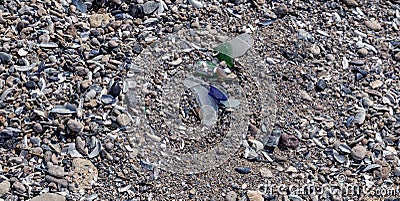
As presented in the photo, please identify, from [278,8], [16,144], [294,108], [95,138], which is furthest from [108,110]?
[278,8]

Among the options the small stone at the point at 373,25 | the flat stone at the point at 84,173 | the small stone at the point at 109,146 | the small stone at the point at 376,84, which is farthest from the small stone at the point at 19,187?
the small stone at the point at 373,25

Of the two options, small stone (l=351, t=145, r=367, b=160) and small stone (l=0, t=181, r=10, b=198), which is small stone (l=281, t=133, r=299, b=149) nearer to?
small stone (l=351, t=145, r=367, b=160)

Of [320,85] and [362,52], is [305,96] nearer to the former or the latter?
[320,85]

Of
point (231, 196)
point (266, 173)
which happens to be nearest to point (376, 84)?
point (266, 173)

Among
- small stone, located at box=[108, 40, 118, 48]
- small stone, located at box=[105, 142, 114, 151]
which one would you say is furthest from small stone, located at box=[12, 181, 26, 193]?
small stone, located at box=[108, 40, 118, 48]

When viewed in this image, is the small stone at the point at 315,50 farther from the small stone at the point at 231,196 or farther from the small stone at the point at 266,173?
the small stone at the point at 231,196

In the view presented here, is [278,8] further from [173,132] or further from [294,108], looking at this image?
[173,132]
